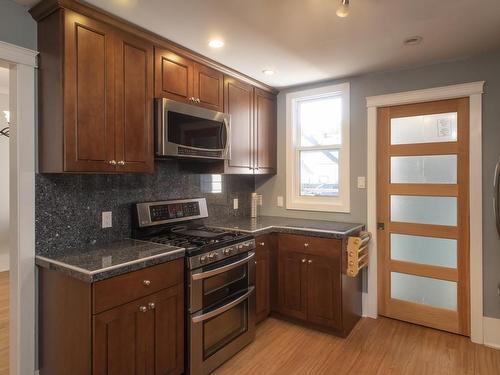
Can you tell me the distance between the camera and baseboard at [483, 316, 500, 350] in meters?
2.62

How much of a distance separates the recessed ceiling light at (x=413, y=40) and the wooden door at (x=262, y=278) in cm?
192

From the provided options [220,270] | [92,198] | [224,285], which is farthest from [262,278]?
[92,198]

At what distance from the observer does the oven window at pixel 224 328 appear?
2.24 metres

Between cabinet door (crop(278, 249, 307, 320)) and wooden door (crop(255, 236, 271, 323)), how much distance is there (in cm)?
14

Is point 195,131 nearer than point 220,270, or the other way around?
point 220,270

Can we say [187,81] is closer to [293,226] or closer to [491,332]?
[293,226]

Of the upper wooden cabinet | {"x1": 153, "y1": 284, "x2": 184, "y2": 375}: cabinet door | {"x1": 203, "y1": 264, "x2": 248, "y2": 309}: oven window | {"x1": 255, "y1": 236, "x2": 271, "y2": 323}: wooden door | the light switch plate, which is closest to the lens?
{"x1": 153, "y1": 284, "x2": 184, "y2": 375}: cabinet door

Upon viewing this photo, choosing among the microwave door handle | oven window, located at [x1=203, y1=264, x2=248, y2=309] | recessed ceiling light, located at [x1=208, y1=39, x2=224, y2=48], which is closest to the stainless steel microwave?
recessed ceiling light, located at [x1=208, y1=39, x2=224, y2=48]

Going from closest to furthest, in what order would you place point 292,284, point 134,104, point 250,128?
point 134,104, point 292,284, point 250,128

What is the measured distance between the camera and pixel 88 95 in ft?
6.30

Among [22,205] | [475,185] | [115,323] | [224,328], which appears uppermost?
[475,185]

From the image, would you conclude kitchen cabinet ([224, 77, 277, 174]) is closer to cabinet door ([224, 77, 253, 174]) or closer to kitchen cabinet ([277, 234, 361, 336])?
cabinet door ([224, 77, 253, 174])

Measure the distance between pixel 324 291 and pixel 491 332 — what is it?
136 centimetres

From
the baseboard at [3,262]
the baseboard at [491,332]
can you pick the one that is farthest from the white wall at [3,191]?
the baseboard at [491,332]
